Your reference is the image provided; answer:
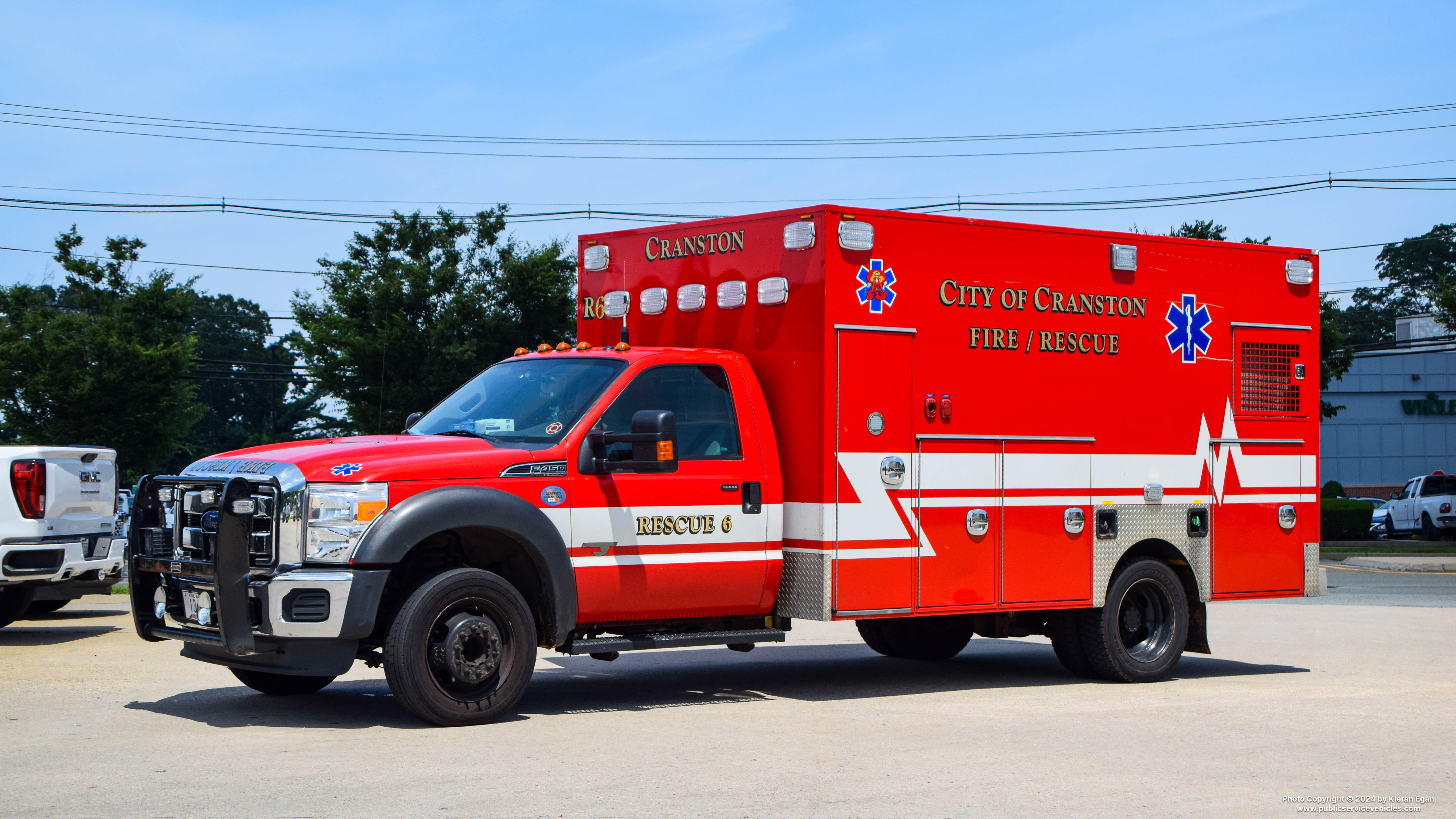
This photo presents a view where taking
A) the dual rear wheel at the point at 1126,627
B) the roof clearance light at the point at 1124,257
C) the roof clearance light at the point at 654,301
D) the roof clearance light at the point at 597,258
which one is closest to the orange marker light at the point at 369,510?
Result: the roof clearance light at the point at 654,301

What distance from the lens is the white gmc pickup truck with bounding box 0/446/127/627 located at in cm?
1244

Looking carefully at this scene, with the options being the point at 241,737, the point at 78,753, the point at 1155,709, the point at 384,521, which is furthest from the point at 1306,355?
the point at 78,753

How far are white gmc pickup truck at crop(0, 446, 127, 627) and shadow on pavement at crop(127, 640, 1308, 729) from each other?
359cm

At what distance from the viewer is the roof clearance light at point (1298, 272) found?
38.2 feet

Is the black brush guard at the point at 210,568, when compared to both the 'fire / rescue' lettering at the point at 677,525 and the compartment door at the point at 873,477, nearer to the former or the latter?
the 'fire / rescue' lettering at the point at 677,525

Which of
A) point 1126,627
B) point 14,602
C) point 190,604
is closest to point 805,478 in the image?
point 1126,627

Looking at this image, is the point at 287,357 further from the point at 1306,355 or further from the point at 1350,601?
the point at 1306,355

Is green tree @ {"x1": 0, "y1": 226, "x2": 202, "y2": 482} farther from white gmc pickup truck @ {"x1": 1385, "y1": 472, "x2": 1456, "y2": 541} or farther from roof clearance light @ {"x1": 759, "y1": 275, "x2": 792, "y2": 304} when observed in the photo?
white gmc pickup truck @ {"x1": 1385, "y1": 472, "x2": 1456, "y2": 541}

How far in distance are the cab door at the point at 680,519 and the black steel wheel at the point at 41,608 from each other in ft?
27.8

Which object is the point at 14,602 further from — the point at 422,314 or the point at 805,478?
the point at 422,314

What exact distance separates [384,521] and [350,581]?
0.36 m

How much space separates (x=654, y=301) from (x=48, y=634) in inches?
276

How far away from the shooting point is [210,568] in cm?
811

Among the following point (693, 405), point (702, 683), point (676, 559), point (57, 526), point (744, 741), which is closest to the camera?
point (744, 741)
